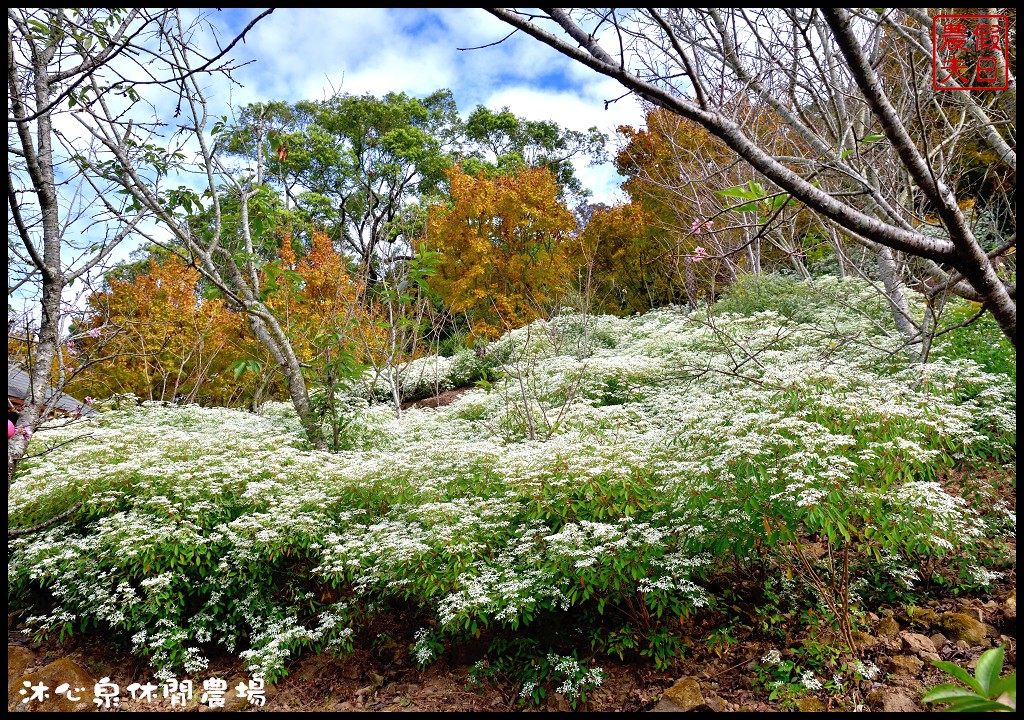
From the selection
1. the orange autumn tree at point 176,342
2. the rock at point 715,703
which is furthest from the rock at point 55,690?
the orange autumn tree at point 176,342

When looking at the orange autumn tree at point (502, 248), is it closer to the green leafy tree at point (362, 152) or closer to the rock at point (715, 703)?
the green leafy tree at point (362, 152)

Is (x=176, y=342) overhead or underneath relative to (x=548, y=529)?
overhead

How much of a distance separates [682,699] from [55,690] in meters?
2.59

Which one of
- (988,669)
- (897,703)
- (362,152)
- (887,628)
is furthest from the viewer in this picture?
(362,152)

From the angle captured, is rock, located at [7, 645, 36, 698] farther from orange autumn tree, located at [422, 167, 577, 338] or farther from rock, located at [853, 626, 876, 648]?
orange autumn tree, located at [422, 167, 577, 338]

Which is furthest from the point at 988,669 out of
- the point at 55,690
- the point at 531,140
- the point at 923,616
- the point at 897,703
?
the point at 531,140

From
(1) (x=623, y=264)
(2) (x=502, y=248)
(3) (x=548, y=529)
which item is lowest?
(3) (x=548, y=529)

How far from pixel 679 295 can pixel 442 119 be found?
416 inches

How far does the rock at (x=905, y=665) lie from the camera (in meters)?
2.11

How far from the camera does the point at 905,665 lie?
2.13m

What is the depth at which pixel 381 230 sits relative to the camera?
250 inches

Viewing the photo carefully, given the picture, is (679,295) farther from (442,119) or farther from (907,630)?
(442,119)

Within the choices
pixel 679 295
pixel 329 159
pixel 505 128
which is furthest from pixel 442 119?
pixel 679 295

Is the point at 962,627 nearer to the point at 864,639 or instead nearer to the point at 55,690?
the point at 864,639
